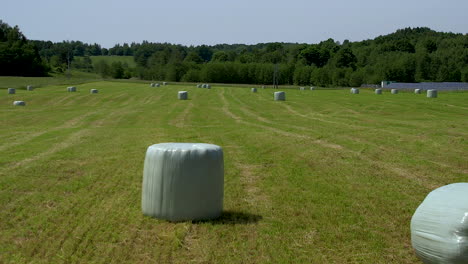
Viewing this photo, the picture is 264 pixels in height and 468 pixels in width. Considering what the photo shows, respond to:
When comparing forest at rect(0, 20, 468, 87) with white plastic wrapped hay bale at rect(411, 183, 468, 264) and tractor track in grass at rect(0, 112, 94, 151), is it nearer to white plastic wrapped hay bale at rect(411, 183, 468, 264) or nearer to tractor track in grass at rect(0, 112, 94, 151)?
tractor track in grass at rect(0, 112, 94, 151)

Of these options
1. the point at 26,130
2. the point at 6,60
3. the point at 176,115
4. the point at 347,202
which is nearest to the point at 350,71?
the point at 6,60

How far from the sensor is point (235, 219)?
340 inches

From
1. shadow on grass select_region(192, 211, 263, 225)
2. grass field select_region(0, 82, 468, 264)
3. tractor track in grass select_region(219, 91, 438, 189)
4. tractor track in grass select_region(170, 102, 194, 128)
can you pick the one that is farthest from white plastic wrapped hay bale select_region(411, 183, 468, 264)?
tractor track in grass select_region(170, 102, 194, 128)

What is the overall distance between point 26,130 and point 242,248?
18.5 meters

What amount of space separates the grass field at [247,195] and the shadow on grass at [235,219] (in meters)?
0.02

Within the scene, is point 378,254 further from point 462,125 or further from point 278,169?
point 462,125

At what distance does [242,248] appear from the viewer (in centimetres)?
727

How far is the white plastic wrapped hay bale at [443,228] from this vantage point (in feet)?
19.8

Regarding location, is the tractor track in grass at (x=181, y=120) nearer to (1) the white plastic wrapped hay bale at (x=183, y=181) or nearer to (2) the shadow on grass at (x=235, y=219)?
(2) the shadow on grass at (x=235, y=219)

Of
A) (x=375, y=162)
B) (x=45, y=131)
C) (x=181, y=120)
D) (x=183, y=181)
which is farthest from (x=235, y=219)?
(x=181, y=120)

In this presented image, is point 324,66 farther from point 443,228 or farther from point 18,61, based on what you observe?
point 443,228

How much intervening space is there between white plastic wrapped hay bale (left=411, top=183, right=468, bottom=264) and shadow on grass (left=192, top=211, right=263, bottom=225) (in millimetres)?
2805

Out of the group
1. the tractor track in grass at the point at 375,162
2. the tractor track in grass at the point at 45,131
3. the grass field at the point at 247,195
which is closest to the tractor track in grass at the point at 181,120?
the grass field at the point at 247,195

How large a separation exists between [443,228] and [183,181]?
3798mm
